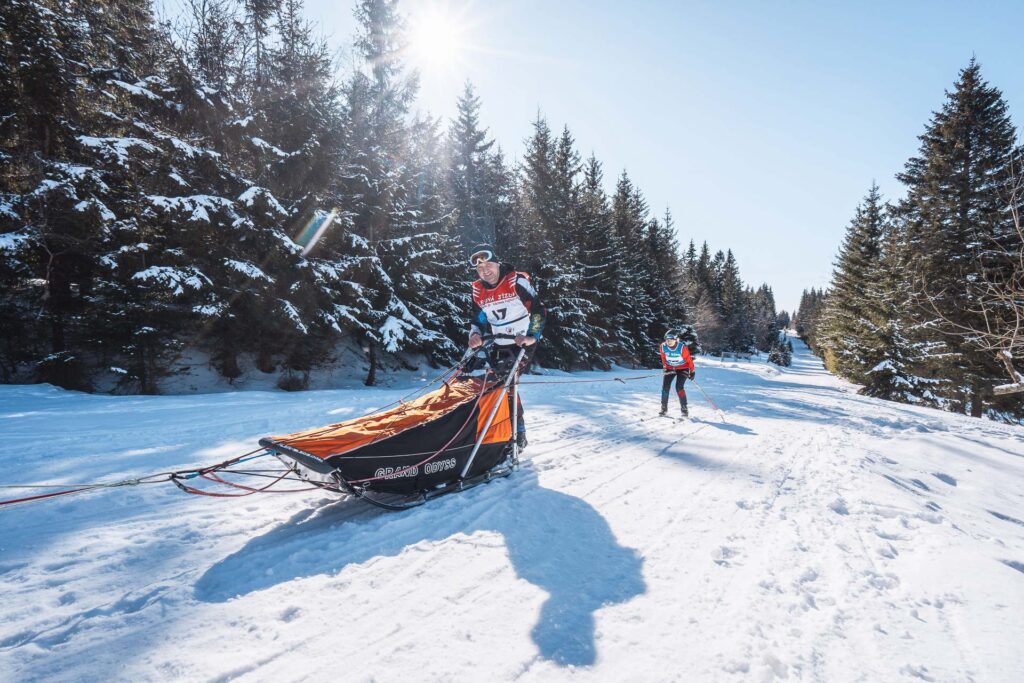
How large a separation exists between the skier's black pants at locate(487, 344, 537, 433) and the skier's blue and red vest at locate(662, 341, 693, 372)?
4816 mm

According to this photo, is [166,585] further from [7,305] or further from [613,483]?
[7,305]

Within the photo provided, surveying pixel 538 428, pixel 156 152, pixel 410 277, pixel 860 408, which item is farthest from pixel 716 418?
pixel 156 152

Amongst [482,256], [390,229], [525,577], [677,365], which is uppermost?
[390,229]

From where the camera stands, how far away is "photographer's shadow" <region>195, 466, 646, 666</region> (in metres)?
2.24

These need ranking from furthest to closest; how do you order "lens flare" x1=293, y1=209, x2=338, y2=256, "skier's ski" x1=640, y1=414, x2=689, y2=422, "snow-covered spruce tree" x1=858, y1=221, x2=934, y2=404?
"snow-covered spruce tree" x1=858, y1=221, x2=934, y2=404 → "lens flare" x1=293, y1=209, x2=338, y2=256 → "skier's ski" x1=640, y1=414, x2=689, y2=422

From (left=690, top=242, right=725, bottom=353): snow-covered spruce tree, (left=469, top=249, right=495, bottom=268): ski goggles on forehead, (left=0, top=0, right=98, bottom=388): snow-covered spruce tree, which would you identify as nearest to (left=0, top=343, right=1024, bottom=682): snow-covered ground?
(left=469, top=249, right=495, bottom=268): ski goggles on forehead

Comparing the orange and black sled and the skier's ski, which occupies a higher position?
the orange and black sled

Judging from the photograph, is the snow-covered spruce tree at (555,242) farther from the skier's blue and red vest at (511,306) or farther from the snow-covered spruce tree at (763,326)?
the snow-covered spruce tree at (763,326)

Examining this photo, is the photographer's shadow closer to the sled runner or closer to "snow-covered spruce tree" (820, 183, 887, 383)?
the sled runner

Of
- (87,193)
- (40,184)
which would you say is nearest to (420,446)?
(87,193)

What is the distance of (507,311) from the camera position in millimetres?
4973

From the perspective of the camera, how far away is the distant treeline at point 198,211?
29.6ft

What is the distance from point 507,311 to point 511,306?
79mm

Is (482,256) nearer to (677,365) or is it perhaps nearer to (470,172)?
(677,365)
